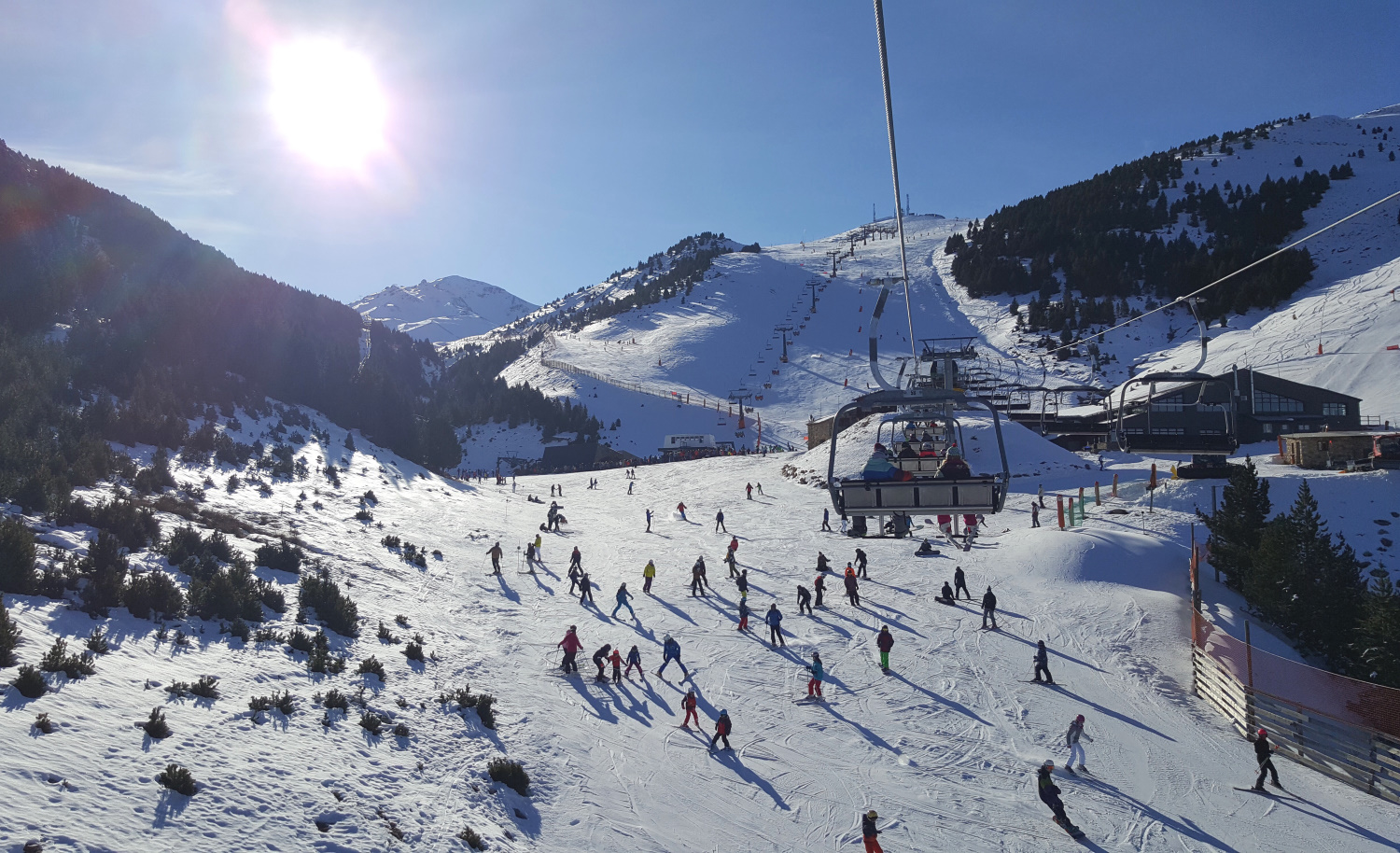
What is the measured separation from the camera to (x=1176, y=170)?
369ft

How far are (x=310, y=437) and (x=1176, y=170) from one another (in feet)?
403

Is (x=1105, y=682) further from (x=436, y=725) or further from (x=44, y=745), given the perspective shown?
(x=44, y=745)

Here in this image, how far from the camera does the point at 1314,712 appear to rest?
43.7ft

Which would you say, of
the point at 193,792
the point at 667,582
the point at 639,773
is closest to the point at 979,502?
the point at 639,773

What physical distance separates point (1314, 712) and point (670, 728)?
1122 cm

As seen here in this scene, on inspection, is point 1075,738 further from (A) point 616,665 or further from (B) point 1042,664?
(A) point 616,665

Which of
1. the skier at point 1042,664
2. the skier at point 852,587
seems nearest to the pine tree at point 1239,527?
the skier at point 1042,664

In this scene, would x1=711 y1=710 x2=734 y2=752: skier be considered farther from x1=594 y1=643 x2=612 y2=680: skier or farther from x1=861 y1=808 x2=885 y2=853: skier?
x1=594 y1=643 x2=612 y2=680: skier

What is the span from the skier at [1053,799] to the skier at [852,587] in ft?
30.2

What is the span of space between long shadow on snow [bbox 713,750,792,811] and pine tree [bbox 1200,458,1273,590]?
1832 cm

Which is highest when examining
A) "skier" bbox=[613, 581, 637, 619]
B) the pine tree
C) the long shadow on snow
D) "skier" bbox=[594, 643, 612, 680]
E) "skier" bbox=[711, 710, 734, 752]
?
the pine tree

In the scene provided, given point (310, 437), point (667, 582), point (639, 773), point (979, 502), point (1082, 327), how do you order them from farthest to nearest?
point (1082, 327)
point (310, 437)
point (667, 582)
point (639, 773)
point (979, 502)

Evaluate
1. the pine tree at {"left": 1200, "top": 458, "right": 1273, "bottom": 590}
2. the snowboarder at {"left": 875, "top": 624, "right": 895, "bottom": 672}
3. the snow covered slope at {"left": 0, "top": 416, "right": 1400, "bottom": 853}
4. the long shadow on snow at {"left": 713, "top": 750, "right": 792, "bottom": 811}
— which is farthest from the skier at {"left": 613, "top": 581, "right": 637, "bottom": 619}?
the pine tree at {"left": 1200, "top": 458, "right": 1273, "bottom": 590}

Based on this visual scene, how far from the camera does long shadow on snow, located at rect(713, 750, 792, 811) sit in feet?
36.6
